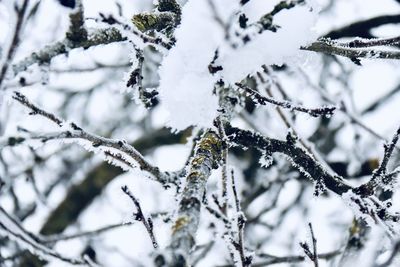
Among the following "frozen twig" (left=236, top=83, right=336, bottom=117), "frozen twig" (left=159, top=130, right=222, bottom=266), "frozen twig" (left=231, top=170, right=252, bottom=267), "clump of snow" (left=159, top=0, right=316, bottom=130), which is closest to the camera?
"frozen twig" (left=159, top=130, right=222, bottom=266)

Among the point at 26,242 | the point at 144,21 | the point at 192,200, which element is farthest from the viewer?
the point at 26,242

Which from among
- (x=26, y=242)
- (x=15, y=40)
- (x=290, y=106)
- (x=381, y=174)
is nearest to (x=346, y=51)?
(x=290, y=106)

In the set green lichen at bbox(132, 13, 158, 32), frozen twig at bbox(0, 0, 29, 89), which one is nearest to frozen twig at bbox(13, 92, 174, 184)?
frozen twig at bbox(0, 0, 29, 89)

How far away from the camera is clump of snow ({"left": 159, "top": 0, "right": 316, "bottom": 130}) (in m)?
1.05

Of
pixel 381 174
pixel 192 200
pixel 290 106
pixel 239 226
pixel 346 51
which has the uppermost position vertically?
pixel 346 51

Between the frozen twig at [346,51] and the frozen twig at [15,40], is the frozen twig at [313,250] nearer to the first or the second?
the frozen twig at [346,51]

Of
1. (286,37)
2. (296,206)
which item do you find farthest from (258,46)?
(296,206)

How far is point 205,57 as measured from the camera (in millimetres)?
1064

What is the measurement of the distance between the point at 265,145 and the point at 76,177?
4.40m

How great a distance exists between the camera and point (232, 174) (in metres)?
1.41

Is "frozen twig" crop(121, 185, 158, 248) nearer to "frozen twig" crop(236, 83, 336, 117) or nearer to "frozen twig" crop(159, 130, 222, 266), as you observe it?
"frozen twig" crop(159, 130, 222, 266)

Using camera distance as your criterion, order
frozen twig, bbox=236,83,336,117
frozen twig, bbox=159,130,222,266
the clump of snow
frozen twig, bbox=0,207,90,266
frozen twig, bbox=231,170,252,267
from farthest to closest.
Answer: frozen twig, bbox=0,207,90,266
frozen twig, bbox=231,170,252,267
frozen twig, bbox=236,83,336,117
the clump of snow
frozen twig, bbox=159,130,222,266

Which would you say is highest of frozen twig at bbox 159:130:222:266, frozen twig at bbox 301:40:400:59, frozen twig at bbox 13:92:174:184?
frozen twig at bbox 301:40:400:59

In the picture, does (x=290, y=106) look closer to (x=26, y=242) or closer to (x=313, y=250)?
(x=313, y=250)
